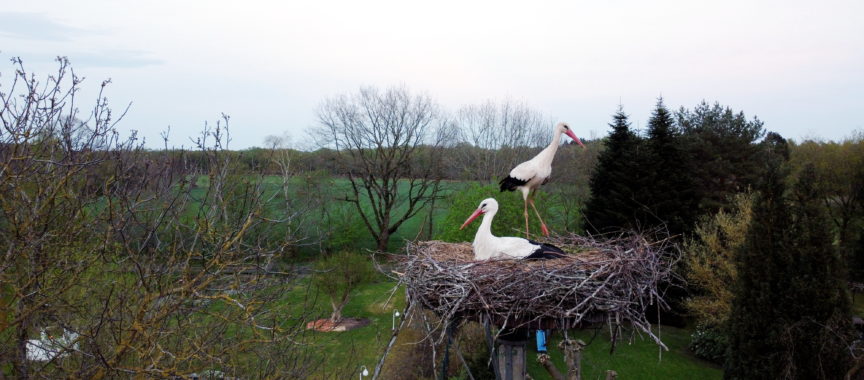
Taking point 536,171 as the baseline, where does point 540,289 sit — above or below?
below

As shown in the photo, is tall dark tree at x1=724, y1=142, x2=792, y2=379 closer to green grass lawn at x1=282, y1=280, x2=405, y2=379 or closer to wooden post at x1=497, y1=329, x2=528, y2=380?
wooden post at x1=497, y1=329, x2=528, y2=380

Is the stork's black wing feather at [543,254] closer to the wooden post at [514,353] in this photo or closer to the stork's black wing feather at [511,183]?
the wooden post at [514,353]

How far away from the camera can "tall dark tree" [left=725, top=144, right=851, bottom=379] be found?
993 centimetres

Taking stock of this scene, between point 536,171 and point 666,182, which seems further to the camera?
point 666,182

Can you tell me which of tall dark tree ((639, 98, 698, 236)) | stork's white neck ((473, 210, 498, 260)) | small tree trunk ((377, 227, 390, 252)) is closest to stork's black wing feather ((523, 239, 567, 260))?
stork's white neck ((473, 210, 498, 260))

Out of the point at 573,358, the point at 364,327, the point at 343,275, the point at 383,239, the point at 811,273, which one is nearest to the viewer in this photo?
the point at 573,358

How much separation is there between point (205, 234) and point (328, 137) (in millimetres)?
26538

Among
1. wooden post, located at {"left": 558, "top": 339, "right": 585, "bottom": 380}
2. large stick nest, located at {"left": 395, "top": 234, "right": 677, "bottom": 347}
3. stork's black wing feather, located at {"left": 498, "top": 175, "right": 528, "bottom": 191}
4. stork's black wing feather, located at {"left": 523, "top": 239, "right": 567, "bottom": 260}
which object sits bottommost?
wooden post, located at {"left": 558, "top": 339, "right": 585, "bottom": 380}

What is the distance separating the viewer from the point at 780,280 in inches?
411

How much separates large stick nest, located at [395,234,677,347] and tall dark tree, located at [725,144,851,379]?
19.3 ft

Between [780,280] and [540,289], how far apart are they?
7.71 meters

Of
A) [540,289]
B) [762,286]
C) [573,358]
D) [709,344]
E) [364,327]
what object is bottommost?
[364,327]

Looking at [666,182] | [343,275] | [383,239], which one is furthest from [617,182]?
[383,239]

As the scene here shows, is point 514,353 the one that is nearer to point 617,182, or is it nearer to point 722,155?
point 617,182
